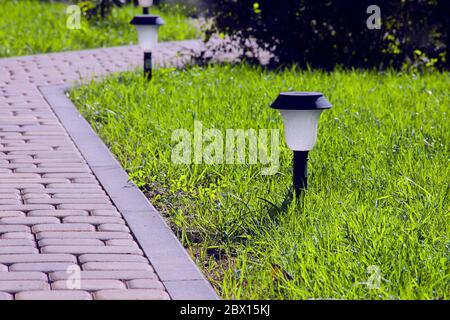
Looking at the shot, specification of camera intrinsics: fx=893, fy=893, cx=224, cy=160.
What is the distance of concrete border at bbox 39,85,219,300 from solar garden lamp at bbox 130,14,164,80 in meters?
1.75

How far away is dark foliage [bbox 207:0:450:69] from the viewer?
12.4 meters

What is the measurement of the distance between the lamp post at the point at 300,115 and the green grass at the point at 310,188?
1.22 feet

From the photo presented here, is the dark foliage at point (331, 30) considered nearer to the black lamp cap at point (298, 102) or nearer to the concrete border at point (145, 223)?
the concrete border at point (145, 223)

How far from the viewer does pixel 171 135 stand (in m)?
7.59

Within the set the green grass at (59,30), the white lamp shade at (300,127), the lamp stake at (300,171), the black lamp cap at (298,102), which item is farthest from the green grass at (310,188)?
the green grass at (59,30)

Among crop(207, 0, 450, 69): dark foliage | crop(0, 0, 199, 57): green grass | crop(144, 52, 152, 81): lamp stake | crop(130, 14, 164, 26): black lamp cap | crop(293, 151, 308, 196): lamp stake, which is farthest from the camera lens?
crop(0, 0, 199, 57): green grass

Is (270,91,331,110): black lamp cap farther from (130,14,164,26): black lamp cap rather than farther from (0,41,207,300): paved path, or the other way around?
(130,14,164,26): black lamp cap

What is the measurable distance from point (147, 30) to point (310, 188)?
15.7 feet

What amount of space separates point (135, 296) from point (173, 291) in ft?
0.66

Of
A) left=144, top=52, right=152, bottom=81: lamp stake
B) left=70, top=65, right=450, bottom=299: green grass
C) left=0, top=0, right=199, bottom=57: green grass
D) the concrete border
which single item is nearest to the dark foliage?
left=70, top=65, right=450, bottom=299: green grass

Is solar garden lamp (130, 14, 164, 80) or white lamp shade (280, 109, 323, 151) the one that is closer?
white lamp shade (280, 109, 323, 151)

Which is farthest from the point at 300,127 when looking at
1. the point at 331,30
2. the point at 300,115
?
the point at 331,30

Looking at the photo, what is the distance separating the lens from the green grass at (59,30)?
14375 millimetres
